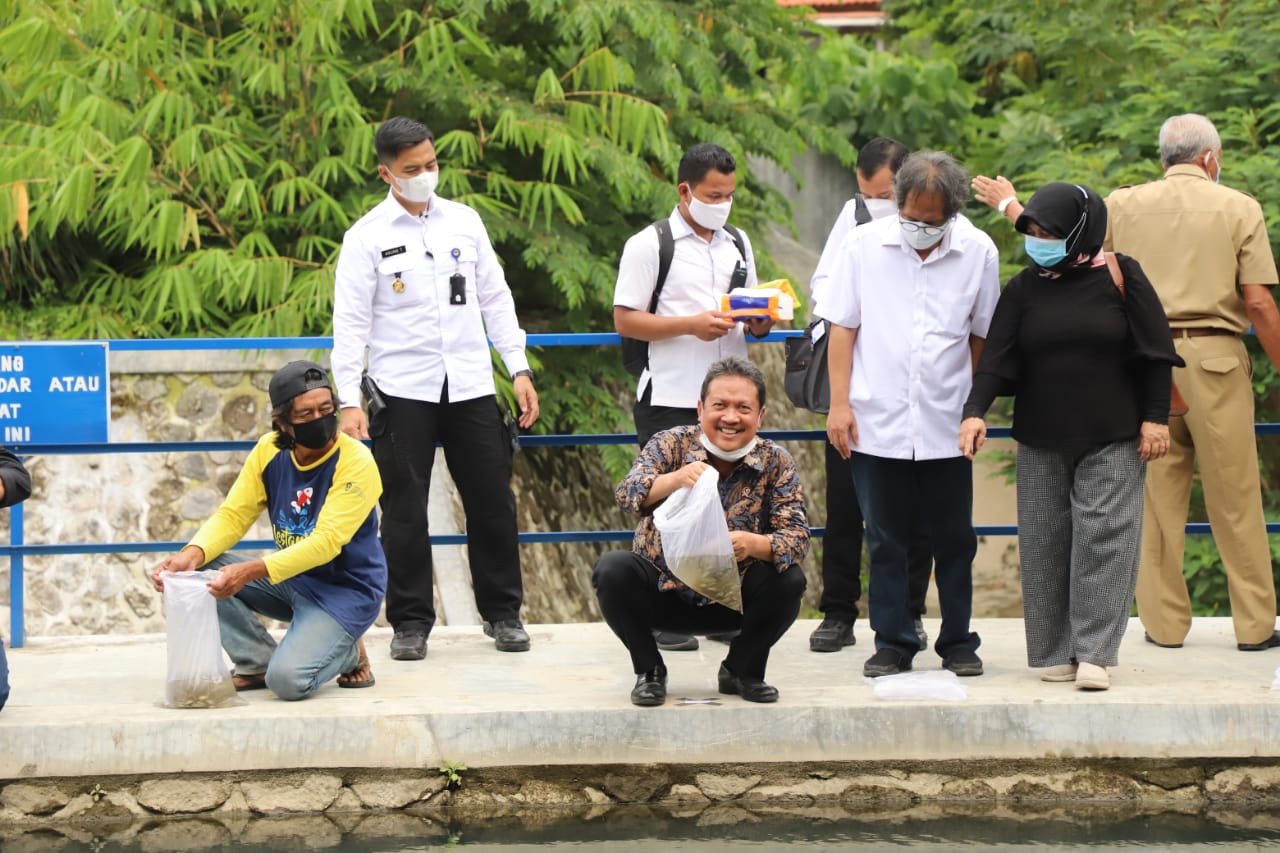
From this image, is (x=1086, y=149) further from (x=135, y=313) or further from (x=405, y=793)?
(x=405, y=793)

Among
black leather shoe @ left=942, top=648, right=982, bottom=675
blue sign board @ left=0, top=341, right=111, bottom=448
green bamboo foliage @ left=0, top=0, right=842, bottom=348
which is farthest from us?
green bamboo foliage @ left=0, top=0, right=842, bottom=348

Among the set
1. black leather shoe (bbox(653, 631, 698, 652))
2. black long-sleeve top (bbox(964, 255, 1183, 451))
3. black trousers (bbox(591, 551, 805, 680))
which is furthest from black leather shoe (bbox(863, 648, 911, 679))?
black long-sleeve top (bbox(964, 255, 1183, 451))

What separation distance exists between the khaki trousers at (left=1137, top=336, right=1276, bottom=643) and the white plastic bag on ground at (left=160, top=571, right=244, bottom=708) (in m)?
3.33

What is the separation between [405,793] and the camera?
4.96m

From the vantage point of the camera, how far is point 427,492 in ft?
20.0

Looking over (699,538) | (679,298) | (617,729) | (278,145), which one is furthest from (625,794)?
(278,145)

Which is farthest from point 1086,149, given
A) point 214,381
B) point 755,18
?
point 214,381

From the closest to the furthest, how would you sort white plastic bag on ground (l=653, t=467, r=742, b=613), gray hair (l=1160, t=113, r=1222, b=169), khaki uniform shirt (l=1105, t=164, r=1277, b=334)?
white plastic bag on ground (l=653, t=467, r=742, b=613) → khaki uniform shirt (l=1105, t=164, r=1277, b=334) → gray hair (l=1160, t=113, r=1222, b=169)

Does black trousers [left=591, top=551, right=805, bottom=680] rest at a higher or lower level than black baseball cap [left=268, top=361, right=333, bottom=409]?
lower

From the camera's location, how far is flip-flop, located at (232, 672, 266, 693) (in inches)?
215

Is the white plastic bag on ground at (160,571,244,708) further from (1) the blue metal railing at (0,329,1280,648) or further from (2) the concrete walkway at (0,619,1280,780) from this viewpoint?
(1) the blue metal railing at (0,329,1280,648)

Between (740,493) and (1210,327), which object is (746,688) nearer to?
(740,493)

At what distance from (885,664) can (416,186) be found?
235 cm

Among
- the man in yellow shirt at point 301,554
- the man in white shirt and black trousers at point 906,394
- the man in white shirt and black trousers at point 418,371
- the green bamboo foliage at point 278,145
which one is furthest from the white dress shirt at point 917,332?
the green bamboo foliage at point 278,145
